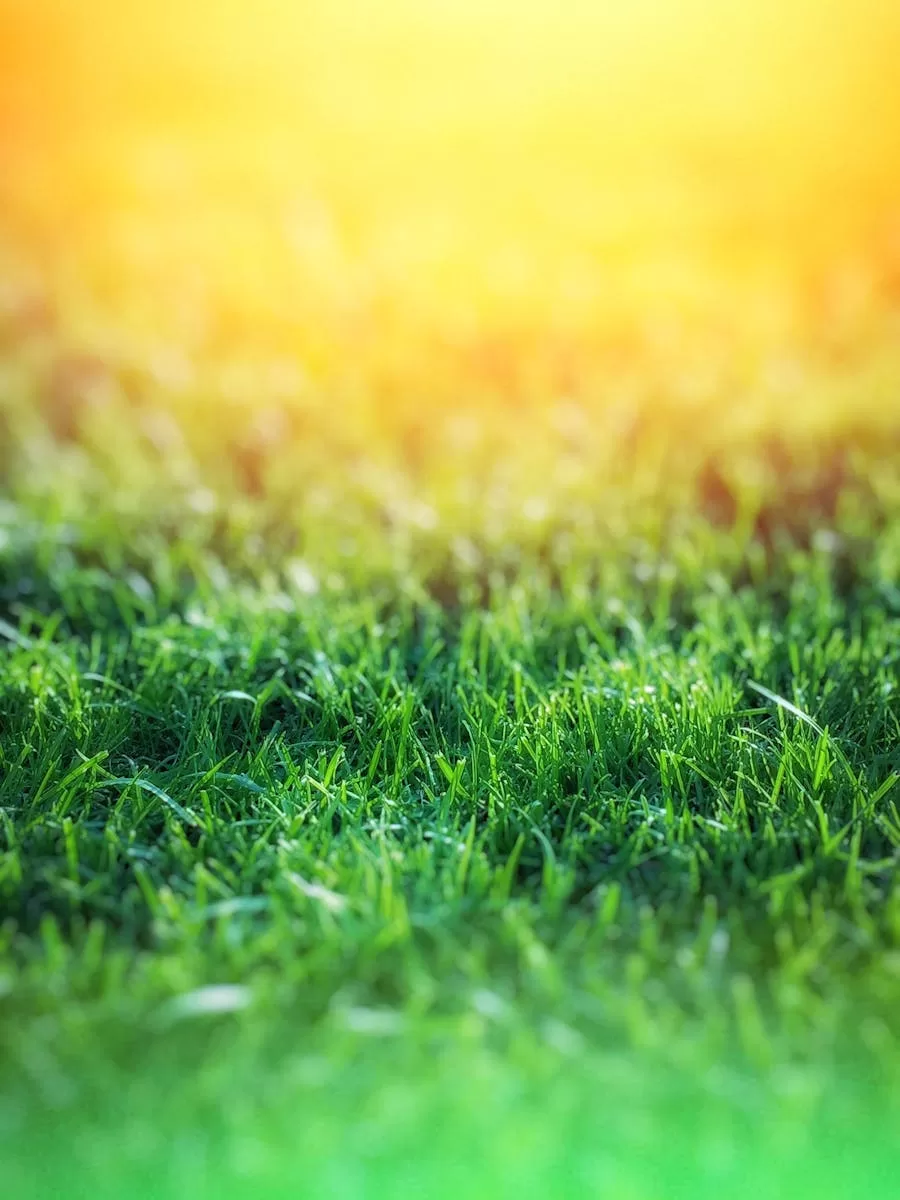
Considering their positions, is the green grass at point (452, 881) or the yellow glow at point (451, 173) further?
the yellow glow at point (451, 173)

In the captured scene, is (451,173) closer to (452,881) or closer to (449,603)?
(449,603)

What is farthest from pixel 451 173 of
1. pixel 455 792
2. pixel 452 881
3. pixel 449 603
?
pixel 452 881

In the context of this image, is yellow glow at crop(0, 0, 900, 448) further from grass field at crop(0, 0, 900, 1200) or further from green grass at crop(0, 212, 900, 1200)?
green grass at crop(0, 212, 900, 1200)

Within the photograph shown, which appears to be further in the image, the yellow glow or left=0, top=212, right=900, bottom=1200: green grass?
the yellow glow

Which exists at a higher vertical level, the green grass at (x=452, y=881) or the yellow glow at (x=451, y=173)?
the yellow glow at (x=451, y=173)

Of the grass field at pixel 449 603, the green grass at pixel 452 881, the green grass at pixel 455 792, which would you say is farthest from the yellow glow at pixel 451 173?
the green grass at pixel 452 881

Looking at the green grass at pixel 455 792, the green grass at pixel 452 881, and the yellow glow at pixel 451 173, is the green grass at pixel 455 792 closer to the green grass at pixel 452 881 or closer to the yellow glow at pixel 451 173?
the green grass at pixel 452 881

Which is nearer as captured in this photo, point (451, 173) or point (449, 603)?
point (449, 603)

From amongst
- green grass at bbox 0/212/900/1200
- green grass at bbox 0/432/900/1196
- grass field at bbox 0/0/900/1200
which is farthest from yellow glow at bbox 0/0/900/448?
green grass at bbox 0/432/900/1196
